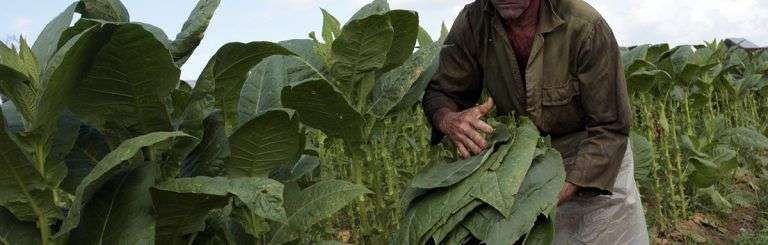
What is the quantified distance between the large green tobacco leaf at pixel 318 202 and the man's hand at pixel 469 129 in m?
0.61

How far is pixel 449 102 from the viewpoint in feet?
10.0

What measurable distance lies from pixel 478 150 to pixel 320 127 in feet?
1.51

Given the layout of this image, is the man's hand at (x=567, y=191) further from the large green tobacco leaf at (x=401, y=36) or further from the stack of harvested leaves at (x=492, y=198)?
the large green tobacco leaf at (x=401, y=36)

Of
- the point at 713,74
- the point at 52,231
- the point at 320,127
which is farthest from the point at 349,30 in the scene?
the point at 713,74

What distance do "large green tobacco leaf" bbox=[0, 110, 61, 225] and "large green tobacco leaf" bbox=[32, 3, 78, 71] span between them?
21cm

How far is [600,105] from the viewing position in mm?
2816

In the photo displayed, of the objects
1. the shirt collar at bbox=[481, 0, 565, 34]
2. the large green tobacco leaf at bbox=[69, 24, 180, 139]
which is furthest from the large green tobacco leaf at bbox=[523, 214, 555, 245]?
the large green tobacco leaf at bbox=[69, 24, 180, 139]

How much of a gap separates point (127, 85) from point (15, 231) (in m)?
0.38

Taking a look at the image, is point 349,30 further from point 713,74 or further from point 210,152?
point 713,74

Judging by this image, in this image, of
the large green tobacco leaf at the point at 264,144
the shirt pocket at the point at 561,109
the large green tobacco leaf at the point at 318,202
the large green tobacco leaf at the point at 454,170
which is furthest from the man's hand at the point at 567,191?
the large green tobacco leaf at the point at 264,144

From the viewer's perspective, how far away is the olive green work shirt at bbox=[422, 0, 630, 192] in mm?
2814

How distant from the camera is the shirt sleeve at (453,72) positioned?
3.05 m

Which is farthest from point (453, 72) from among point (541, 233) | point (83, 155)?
point (83, 155)

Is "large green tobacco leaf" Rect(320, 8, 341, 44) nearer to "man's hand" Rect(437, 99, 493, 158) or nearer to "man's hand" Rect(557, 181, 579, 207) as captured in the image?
"man's hand" Rect(437, 99, 493, 158)
